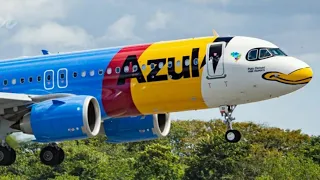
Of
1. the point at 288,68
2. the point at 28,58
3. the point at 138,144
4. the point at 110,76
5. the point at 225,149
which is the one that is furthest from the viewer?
the point at 138,144

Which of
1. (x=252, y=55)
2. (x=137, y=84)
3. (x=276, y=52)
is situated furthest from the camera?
(x=137, y=84)

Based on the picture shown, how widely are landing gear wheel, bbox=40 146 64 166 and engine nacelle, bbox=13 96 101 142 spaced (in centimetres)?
284

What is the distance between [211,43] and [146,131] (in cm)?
737

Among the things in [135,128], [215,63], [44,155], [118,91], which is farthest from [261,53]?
[44,155]

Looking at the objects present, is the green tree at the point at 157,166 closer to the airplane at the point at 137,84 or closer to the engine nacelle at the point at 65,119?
the airplane at the point at 137,84

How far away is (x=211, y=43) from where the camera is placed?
1645 inches

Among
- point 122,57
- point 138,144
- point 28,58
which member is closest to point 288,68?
point 122,57

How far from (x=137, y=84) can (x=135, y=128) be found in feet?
16.5

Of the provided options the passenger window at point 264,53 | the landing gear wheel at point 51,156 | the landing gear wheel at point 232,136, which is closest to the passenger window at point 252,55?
the passenger window at point 264,53

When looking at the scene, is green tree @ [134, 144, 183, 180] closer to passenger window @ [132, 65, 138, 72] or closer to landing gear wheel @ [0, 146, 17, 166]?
landing gear wheel @ [0, 146, 17, 166]

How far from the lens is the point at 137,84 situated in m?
42.6

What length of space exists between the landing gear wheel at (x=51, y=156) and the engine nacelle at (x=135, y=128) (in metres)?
2.95

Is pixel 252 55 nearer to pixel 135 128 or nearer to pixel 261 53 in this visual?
pixel 261 53

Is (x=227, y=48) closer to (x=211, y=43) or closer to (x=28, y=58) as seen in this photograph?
(x=211, y=43)
